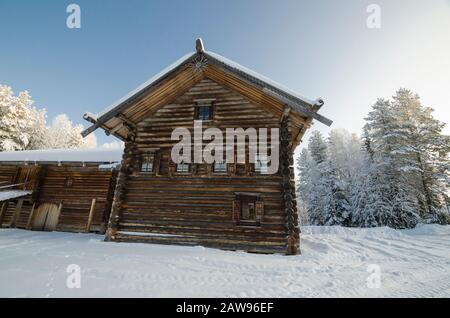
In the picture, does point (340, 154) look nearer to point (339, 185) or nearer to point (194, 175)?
point (339, 185)

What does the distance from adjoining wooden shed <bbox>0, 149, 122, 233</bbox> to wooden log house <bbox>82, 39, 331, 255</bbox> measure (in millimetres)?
4763

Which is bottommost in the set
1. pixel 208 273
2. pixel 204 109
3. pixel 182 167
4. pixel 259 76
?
pixel 208 273

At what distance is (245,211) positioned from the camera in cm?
1006

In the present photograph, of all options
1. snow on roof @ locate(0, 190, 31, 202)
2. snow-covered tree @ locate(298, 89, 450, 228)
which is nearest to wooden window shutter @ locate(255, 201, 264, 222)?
snow on roof @ locate(0, 190, 31, 202)

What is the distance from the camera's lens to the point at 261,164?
34.7 ft

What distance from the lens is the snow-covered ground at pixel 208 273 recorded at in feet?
15.9

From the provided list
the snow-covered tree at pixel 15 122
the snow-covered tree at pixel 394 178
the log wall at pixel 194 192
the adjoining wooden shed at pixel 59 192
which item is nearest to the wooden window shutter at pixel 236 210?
the log wall at pixel 194 192

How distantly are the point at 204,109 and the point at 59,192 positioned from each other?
41.0ft

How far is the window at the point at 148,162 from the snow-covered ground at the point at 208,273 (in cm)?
386

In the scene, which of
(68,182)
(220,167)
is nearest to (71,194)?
(68,182)

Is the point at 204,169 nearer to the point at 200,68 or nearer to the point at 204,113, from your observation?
the point at 204,113

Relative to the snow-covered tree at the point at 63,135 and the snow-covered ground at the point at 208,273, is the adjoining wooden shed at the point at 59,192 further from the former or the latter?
the snow-covered tree at the point at 63,135

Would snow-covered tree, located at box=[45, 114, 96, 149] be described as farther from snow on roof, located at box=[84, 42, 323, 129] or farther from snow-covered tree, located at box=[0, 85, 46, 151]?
snow on roof, located at box=[84, 42, 323, 129]
